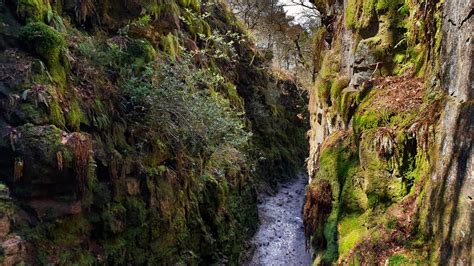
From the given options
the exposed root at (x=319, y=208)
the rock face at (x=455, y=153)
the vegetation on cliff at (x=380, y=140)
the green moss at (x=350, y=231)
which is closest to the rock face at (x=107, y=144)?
the exposed root at (x=319, y=208)

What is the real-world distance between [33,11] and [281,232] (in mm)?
12006

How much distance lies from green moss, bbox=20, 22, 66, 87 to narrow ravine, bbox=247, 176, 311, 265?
831 cm

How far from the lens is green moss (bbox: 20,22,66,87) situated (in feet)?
22.2

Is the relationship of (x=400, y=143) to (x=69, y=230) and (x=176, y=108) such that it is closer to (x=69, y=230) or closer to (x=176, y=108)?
(x=176, y=108)

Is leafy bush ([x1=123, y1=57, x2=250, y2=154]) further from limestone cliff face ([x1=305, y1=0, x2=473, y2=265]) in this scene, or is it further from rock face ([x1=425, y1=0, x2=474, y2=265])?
rock face ([x1=425, y1=0, x2=474, y2=265])

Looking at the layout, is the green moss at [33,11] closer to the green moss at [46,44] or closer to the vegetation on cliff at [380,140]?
the green moss at [46,44]

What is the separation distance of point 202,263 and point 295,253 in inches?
178

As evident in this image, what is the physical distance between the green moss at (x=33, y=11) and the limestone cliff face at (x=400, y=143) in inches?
251

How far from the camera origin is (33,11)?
23.1 ft

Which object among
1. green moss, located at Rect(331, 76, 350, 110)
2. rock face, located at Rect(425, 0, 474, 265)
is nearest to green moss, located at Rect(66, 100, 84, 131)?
rock face, located at Rect(425, 0, 474, 265)

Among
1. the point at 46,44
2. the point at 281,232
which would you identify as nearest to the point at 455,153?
the point at 46,44

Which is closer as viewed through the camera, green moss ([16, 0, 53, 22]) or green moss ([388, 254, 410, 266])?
green moss ([388, 254, 410, 266])

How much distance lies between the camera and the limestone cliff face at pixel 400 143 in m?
4.87

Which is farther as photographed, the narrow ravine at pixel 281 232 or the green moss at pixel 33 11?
the narrow ravine at pixel 281 232
